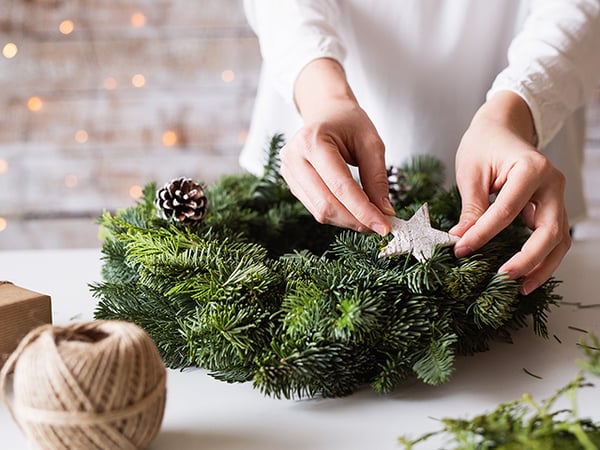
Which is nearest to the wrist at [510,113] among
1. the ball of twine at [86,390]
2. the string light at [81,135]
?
the ball of twine at [86,390]

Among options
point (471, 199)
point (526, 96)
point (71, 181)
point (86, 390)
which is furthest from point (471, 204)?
point (71, 181)

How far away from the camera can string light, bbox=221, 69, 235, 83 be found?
6.21 ft

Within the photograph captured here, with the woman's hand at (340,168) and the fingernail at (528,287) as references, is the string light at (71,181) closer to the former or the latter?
the woman's hand at (340,168)

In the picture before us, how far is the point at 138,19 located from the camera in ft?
6.16

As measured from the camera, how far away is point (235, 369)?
64cm

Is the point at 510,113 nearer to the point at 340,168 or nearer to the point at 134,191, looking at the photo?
the point at 340,168

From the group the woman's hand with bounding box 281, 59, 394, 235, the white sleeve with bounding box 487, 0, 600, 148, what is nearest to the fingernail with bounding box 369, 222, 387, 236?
the woman's hand with bounding box 281, 59, 394, 235

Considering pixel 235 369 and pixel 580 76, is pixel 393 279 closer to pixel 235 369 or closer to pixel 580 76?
pixel 235 369

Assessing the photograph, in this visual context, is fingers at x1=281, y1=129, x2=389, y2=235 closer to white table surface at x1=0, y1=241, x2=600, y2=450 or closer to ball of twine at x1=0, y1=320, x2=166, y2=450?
white table surface at x1=0, y1=241, x2=600, y2=450

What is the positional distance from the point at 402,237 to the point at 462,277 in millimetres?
68

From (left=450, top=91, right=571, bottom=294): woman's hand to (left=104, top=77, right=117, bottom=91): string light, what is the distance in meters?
1.32

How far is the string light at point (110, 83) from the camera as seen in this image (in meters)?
1.91

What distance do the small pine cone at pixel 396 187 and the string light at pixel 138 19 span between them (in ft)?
3.85

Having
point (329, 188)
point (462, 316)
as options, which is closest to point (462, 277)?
point (462, 316)
